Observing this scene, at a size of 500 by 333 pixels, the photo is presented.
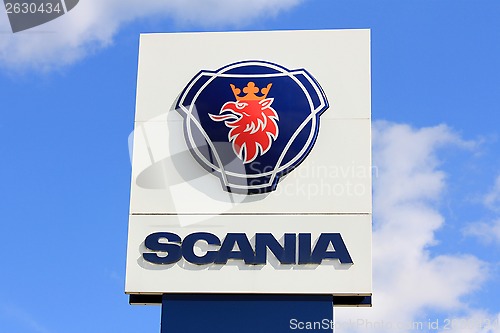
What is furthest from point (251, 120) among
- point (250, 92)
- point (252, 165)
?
point (252, 165)

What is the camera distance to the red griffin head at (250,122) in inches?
698

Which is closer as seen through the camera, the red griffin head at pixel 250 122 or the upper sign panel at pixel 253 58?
the red griffin head at pixel 250 122

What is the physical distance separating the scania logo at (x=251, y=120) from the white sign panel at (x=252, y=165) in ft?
0.07

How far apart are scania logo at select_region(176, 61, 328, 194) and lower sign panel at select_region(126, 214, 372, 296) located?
913 mm

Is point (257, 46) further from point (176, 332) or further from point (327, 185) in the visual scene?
point (176, 332)

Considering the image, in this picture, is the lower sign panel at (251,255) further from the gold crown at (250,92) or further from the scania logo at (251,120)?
the gold crown at (250,92)

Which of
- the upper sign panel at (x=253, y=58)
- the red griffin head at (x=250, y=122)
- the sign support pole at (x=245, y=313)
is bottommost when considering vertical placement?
the sign support pole at (x=245, y=313)

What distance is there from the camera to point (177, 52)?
18641 millimetres

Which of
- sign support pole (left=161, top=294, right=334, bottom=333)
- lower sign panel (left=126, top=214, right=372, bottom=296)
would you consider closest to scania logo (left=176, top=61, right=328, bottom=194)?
lower sign panel (left=126, top=214, right=372, bottom=296)

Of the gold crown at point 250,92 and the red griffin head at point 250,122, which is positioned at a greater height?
the gold crown at point 250,92

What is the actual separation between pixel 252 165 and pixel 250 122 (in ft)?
2.84

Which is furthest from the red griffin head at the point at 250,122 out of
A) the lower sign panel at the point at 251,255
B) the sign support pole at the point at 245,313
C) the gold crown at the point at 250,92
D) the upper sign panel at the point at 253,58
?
the sign support pole at the point at 245,313

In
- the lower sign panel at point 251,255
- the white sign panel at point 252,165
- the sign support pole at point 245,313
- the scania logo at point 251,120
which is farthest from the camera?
the scania logo at point 251,120

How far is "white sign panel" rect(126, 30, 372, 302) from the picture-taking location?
1705 cm
